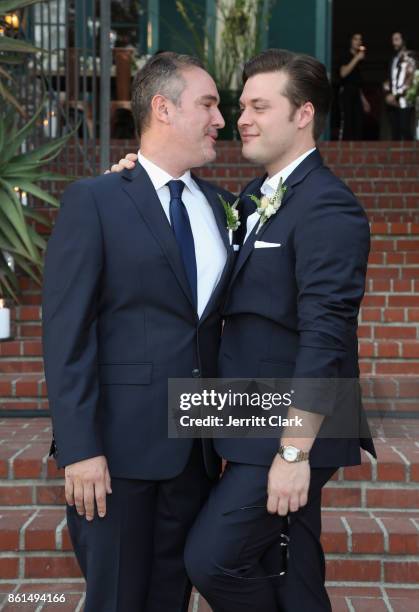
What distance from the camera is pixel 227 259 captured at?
7.17 ft

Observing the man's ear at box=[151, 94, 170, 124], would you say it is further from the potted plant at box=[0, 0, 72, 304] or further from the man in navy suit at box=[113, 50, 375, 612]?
the potted plant at box=[0, 0, 72, 304]

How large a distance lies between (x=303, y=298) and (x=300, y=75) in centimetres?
56

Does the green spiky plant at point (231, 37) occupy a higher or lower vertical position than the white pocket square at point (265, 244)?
higher

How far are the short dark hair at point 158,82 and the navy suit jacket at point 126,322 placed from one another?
242 millimetres

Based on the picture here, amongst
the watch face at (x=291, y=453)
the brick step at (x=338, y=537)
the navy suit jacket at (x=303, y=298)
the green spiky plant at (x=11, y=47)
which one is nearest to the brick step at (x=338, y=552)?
the brick step at (x=338, y=537)

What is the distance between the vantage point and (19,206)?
4777 millimetres

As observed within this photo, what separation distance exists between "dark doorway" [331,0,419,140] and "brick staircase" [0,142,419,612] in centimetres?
1184

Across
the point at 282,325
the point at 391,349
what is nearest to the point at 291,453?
the point at 282,325

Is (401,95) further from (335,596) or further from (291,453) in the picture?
(291,453)

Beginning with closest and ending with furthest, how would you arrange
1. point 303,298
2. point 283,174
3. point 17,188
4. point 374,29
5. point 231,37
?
point 303,298
point 283,174
point 17,188
point 231,37
point 374,29

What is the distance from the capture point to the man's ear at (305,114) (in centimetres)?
215

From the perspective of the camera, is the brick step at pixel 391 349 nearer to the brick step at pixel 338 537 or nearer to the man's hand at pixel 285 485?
the brick step at pixel 338 537

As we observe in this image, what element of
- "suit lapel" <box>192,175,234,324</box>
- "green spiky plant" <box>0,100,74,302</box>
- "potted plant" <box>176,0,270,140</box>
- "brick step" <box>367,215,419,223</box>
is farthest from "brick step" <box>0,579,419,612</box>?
"potted plant" <box>176,0,270,140</box>

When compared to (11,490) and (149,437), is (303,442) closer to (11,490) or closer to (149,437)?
(149,437)
